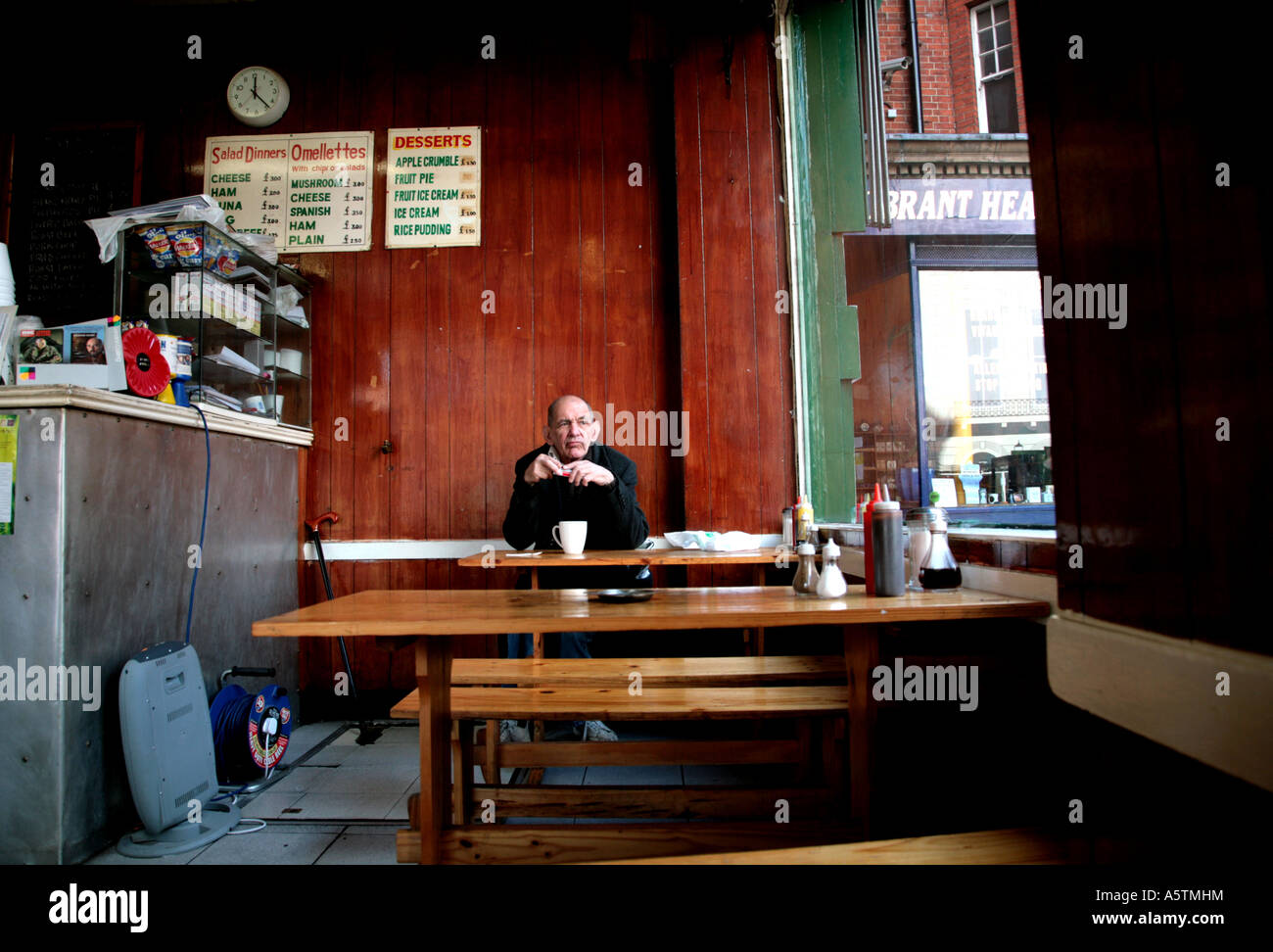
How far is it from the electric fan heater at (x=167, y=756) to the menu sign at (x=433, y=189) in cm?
232

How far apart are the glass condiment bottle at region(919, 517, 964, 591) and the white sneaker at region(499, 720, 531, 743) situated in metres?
1.89

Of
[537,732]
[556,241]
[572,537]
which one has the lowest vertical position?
[537,732]

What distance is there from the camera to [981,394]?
142 inches

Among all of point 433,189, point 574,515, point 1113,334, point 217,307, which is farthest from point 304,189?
point 1113,334

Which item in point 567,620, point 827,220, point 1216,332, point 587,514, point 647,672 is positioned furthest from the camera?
point 827,220

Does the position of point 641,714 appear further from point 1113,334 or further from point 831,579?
point 1113,334

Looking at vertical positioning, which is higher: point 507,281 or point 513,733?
point 507,281

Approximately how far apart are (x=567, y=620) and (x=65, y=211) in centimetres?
400

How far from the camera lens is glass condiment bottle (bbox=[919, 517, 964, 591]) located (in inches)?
62.9

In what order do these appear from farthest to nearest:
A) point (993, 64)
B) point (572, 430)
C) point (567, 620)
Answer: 1. point (993, 64)
2. point (572, 430)
3. point (567, 620)

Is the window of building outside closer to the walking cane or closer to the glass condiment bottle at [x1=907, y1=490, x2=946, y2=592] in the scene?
the glass condiment bottle at [x1=907, y1=490, x2=946, y2=592]

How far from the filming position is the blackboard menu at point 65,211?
3.37 m

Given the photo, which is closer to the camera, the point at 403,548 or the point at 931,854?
the point at 931,854

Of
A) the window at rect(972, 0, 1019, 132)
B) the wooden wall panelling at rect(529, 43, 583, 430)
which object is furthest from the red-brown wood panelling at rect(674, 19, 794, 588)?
the window at rect(972, 0, 1019, 132)
